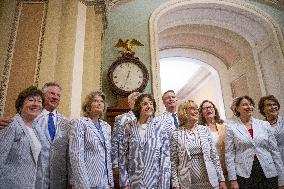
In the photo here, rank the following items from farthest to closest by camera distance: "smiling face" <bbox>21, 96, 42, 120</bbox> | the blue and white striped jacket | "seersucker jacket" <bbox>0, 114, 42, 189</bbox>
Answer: the blue and white striped jacket < "smiling face" <bbox>21, 96, 42, 120</bbox> < "seersucker jacket" <bbox>0, 114, 42, 189</bbox>

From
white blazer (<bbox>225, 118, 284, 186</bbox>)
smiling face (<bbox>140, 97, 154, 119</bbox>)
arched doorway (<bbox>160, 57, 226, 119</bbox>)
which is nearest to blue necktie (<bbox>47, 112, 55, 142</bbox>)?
smiling face (<bbox>140, 97, 154, 119</bbox>)

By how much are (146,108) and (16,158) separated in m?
1.03

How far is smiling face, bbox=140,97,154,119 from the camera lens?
2353 mm

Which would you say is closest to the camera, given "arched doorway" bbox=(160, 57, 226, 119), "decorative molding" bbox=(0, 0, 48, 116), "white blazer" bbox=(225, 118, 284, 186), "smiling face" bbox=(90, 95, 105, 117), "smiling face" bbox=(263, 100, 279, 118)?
"smiling face" bbox=(90, 95, 105, 117)

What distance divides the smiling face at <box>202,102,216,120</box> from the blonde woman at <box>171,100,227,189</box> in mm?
438

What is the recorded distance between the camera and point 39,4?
126 inches

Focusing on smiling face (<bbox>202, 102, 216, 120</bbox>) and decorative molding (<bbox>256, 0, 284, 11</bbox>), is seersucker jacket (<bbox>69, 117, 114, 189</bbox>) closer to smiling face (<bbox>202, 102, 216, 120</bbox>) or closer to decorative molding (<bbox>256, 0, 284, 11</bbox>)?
smiling face (<bbox>202, 102, 216, 120</bbox>)

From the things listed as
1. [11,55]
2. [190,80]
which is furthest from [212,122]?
[190,80]

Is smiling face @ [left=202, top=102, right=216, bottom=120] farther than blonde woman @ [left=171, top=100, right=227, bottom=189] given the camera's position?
Yes

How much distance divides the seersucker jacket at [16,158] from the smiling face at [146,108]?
2.94 ft

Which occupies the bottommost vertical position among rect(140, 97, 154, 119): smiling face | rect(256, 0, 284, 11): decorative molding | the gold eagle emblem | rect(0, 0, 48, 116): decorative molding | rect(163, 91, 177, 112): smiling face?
rect(140, 97, 154, 119): smiling face

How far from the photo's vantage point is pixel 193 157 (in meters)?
2.32

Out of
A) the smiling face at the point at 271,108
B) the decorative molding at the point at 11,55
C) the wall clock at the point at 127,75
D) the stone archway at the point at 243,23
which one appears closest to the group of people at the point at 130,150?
the smiling face at the point at 271,108

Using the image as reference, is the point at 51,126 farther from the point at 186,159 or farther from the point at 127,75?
the point at 127,75
